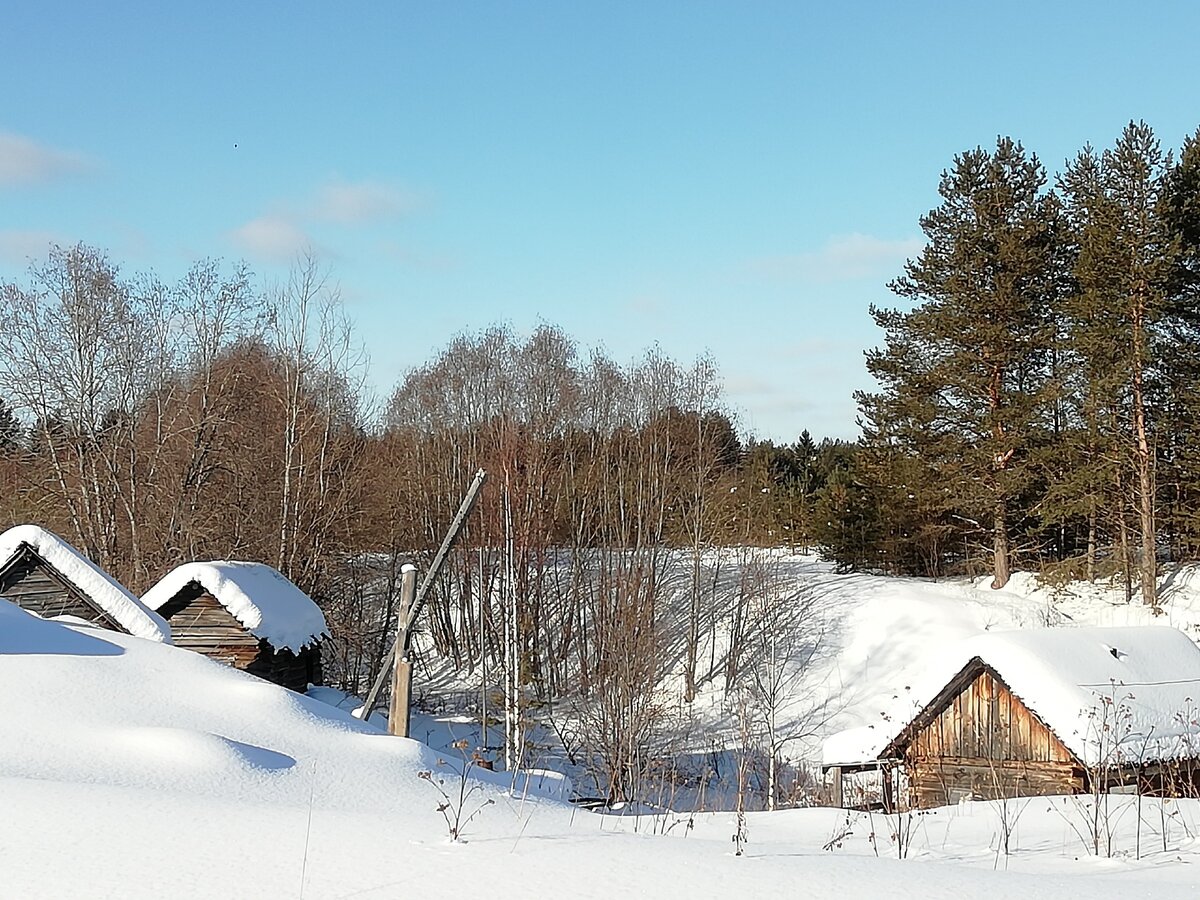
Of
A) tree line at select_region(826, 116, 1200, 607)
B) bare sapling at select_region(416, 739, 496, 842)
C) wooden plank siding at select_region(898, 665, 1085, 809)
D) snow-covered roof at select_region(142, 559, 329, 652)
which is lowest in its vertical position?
wooden plank siding at select_region(898, 665, 1085, 809)

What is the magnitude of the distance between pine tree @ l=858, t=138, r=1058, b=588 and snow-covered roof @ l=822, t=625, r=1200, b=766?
11.4 metres

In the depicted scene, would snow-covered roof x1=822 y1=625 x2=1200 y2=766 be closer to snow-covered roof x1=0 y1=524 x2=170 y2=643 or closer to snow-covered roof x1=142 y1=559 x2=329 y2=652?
snow-covered roof x1=0 y1=524 x2=170 y2=643

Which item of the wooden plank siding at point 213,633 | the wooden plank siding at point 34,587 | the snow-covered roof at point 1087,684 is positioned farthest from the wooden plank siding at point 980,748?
the wooden plank siding at point 34,587

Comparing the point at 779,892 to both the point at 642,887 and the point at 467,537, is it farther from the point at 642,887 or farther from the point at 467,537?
the point at 467,537

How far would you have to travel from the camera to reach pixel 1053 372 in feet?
95.6

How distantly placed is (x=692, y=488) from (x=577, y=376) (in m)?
5.32

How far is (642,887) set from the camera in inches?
180

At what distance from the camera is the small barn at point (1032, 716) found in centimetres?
1470

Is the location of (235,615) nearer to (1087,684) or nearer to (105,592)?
(105,592)

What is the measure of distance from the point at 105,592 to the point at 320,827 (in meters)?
8.96

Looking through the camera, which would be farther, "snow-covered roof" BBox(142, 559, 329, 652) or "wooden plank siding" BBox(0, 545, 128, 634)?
"snow-covered roof" BBox(142, 559, 329, 652)

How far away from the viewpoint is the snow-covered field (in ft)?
15.1

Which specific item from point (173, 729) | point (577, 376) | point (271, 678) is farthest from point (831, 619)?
point (173, 729)

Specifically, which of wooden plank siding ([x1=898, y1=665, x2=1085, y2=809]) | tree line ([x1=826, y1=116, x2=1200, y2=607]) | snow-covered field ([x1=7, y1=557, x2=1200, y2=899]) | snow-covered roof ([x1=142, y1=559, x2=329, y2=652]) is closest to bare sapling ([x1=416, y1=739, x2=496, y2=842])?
snow-covered field ([x1=7, y1=557, x2=1200, y2=899])
